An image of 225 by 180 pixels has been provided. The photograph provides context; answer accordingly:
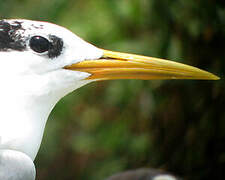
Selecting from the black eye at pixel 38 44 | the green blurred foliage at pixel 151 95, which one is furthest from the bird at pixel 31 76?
the green blurred foliage at pixel 151 95

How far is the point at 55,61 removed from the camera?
241cm

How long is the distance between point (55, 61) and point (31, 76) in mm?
147

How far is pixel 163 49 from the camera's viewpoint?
428 cm

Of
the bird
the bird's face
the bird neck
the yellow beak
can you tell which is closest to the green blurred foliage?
the yellow beak

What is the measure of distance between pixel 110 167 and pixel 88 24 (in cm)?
152

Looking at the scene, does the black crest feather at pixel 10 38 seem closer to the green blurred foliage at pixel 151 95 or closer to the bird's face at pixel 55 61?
the bird's face at pixel 55 61

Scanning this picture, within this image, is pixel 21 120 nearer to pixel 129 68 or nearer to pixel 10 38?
pixel 10 38

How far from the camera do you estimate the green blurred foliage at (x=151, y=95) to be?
14.0 ft

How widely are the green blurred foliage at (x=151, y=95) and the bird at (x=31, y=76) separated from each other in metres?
1.76

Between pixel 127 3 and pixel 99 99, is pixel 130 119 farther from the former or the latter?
pixel 127 3

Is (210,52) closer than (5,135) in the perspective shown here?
No

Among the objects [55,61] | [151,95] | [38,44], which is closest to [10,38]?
[38,44]

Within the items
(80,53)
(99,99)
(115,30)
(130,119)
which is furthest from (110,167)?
(80,53)

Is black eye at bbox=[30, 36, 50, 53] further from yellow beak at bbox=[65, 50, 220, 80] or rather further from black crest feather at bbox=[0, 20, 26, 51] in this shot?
yellow beak at bbox=[65, 50, 220, 80]
